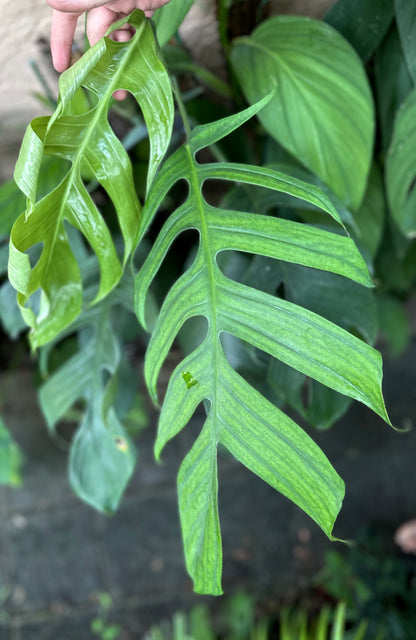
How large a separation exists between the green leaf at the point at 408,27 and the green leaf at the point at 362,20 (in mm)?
64

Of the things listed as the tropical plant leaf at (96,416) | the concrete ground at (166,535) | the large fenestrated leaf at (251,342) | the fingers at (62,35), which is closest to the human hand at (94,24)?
the fingers at (62,35)

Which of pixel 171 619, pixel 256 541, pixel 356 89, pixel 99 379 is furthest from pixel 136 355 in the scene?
pixel 356 89

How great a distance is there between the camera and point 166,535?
1668 mm

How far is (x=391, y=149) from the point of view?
2.42 ft

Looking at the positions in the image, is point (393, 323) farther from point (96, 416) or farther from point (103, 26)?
point (103, 26)

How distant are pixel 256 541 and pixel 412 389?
633 millimetres

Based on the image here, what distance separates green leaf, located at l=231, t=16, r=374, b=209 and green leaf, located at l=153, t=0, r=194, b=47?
0.55 ft

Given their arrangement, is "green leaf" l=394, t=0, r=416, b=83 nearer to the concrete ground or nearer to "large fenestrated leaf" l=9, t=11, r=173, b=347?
"large fenestrated leaf" l=9, t=11, r=173, b=347

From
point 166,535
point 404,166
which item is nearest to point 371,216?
point 404,166

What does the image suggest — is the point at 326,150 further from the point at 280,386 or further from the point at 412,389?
the point at 412,389

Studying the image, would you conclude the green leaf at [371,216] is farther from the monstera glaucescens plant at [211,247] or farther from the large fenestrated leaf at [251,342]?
the large fenestrated leaf at [251,342]

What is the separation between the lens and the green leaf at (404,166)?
0.71 metres

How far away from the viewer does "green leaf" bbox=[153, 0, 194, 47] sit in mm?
632

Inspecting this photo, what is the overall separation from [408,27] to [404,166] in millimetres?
166
